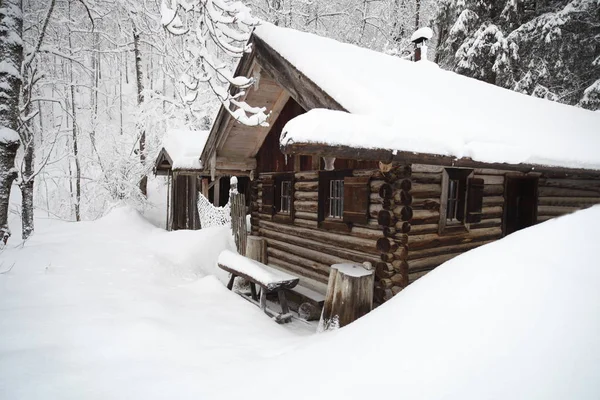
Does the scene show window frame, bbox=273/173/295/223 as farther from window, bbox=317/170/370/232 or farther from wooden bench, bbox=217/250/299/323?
wooden bench, bbox=217/250/299/323

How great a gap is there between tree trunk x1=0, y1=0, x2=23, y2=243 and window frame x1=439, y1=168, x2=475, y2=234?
7.31 meters

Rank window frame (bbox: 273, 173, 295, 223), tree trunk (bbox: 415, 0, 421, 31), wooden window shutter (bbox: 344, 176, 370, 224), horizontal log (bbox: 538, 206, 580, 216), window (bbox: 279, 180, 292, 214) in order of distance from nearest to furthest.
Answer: wooden window shutter (bbox: 344, 176, 370, 224) < horizontal log (bbox: 538, 206, 580, 216) < window frame (bbox: 273, 173, 295, 223) < window (bbox: 279, 180, 292, 214) < tree trunk (bbox: 415, 0, 421, 31)

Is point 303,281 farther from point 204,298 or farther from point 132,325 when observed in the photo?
point 132,325

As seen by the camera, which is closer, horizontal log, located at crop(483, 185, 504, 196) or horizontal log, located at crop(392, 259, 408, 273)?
horizontal log, located at crop(392, 259, 408, 273)

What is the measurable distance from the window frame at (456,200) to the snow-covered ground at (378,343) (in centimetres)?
211

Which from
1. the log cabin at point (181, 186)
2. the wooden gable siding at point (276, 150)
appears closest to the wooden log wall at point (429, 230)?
the wooden gable siding at point (276, 150)

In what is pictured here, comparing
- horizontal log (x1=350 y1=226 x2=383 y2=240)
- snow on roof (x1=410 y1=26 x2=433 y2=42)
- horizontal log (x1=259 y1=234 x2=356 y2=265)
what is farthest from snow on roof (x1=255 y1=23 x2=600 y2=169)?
horizontal log (x1=259 y1=234 x2=356 y2=265)

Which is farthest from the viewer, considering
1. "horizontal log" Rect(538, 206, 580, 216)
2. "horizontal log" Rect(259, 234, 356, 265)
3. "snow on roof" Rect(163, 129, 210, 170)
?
"snow on roof" Rect(163, 129, 210, 170)

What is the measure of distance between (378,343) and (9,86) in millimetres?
6823

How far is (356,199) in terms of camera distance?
591 centimetres

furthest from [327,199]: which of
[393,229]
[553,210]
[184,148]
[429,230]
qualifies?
[184,148]

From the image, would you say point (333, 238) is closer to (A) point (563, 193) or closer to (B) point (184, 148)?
(A) point (563, 193)

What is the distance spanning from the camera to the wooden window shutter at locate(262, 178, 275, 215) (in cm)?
842

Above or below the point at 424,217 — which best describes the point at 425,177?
above
